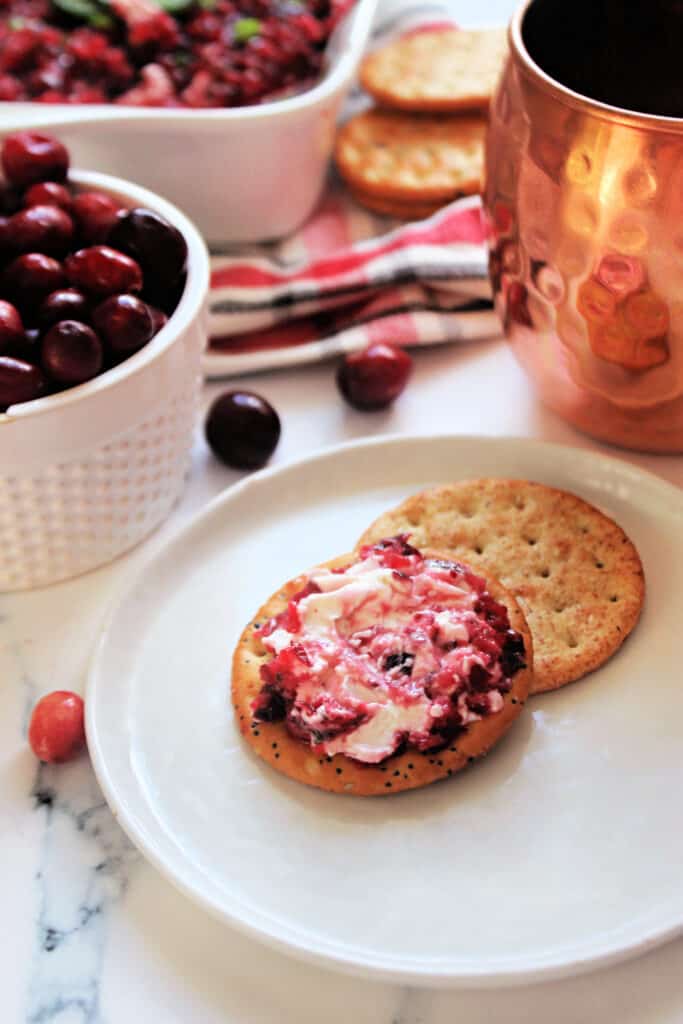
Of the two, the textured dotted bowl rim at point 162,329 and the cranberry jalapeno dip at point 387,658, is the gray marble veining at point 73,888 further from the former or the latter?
the textured dotted bowl rim at point 162,329

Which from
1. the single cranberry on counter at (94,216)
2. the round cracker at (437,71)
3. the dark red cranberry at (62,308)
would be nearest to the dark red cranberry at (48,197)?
the single cranberry on counter at (94,216)

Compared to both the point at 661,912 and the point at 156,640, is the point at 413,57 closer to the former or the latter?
the point at 156,640

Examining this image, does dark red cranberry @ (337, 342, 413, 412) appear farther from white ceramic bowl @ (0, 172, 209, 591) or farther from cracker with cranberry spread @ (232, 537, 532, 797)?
cracker with cranberry spread @ (232, 537, 532, 797)

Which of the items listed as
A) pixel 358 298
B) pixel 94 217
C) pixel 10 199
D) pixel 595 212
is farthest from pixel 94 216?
pixel 595 212

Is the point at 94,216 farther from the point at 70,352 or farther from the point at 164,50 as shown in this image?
the point at 164,50

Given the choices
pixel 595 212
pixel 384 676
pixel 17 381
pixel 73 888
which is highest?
pixel 595 212

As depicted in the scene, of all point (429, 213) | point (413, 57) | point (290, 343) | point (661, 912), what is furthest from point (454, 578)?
point (413, 57)

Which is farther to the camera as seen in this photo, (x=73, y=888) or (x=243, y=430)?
(x=243, y=430)
